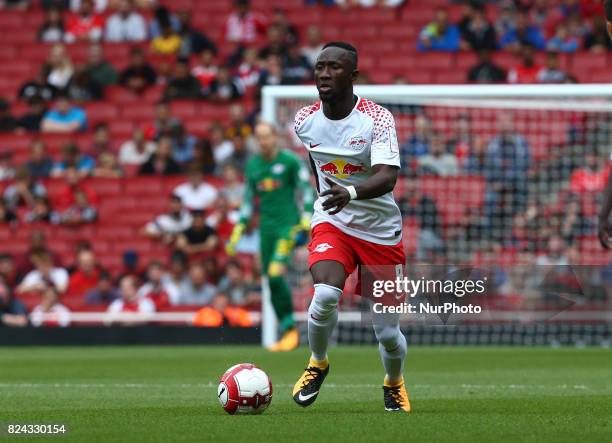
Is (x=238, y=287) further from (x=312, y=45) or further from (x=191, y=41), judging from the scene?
(x=191, y=41)

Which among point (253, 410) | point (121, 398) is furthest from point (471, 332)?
point (253, 410)

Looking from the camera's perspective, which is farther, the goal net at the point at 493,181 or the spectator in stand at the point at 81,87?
the spectator in stand at the point at 81,87

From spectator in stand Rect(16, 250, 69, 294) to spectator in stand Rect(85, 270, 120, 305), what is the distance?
591 mm

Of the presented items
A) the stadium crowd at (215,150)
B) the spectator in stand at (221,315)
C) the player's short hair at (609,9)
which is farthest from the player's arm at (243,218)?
the player's short hair at (609,9)

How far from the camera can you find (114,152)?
22.2m

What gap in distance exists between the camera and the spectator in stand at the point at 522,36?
858 inches

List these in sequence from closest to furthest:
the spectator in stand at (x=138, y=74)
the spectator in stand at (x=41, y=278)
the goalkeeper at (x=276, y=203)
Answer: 1. the goalkeeper at (x=276, y=203)
2. the spectator in stand at (x=41, y=278)
3. the spectator in stand at (x=138, y=74)

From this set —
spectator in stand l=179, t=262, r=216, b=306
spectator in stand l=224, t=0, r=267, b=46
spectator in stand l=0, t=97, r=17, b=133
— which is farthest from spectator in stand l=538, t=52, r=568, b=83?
spectator in stand l=0, t=97, r=17, b=133

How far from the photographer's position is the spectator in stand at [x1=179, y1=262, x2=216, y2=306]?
18.6 metres

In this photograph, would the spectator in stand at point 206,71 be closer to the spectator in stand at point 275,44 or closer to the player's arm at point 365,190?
the spectator in stand at point 275,44

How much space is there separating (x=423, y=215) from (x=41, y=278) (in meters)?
5.64

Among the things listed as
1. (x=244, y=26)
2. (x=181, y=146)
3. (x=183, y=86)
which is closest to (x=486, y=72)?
(x=244, y=26)

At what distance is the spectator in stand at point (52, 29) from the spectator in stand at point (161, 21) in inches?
66.2

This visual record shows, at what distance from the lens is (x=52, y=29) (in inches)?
948
